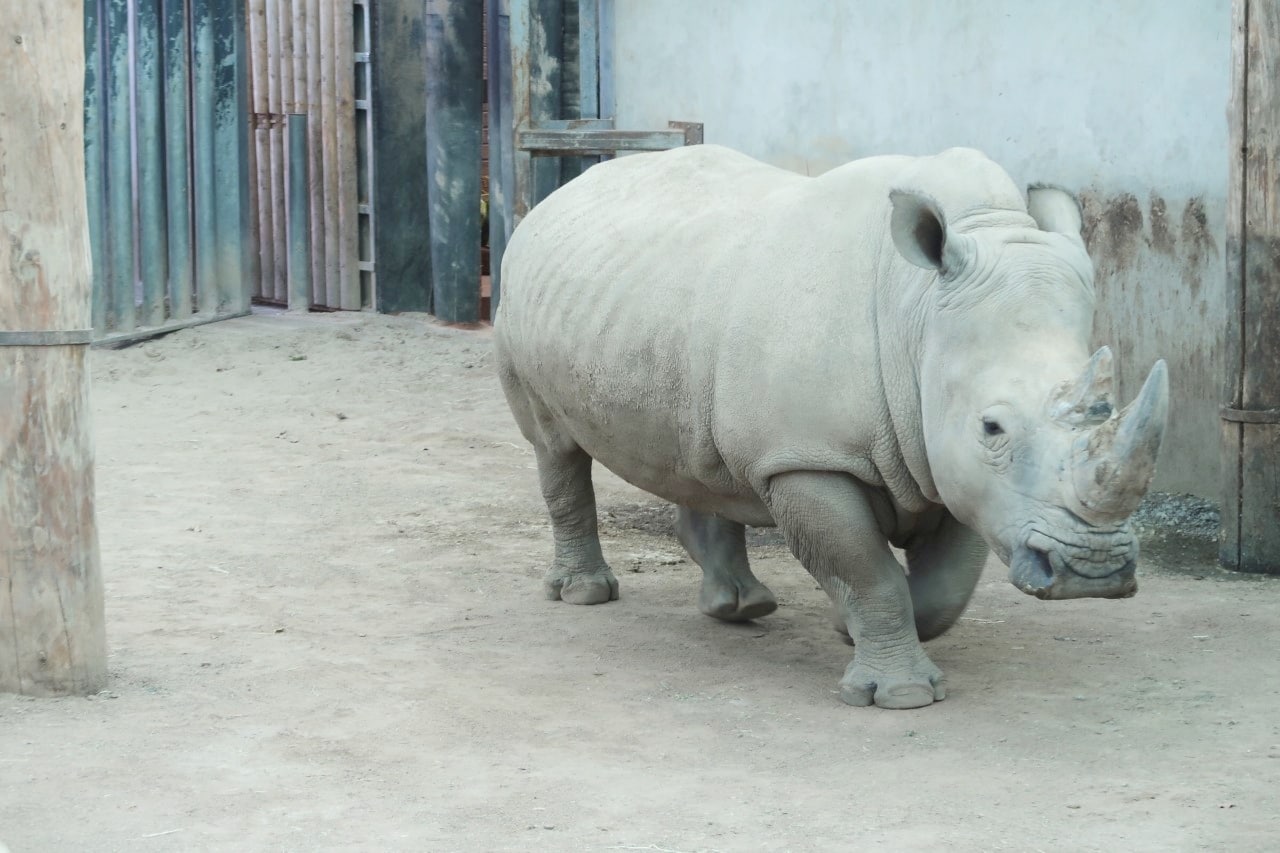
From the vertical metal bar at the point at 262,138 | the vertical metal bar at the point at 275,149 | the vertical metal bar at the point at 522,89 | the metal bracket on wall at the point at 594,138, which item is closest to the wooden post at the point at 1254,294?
the metal bracket on wall at the point at 594,138

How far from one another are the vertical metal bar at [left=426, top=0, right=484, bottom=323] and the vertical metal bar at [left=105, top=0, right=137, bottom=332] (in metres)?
1.89

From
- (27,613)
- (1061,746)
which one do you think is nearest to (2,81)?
(27,613)

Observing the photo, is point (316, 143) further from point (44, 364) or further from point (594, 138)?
point (44, 364)

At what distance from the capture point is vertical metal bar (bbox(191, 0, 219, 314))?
1128 centimetres

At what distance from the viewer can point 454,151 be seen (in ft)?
38.0

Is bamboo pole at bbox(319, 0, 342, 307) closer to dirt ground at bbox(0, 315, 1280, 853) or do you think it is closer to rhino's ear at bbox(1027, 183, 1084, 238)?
dirt ground at bbox(0, 315, 1280, 853)

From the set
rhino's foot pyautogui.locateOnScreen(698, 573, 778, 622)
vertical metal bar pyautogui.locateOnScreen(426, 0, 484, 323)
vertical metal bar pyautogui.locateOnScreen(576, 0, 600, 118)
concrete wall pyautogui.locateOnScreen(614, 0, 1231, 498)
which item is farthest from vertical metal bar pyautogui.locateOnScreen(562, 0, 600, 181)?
rhino's foot pyautogui.locateOnScreen(698, 573, 778, 622)

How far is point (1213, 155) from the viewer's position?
6.96 meters

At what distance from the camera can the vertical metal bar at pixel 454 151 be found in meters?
11.5

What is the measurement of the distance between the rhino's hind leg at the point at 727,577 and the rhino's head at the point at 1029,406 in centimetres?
144

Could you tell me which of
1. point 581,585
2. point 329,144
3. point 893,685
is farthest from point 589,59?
point 893,685

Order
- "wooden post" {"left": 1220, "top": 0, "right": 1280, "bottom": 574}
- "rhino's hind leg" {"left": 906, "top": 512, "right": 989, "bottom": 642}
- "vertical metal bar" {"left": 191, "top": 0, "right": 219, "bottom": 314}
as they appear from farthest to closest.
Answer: "vertical metal bar" {"left": 191, "top": 0, "right": 219, "bottom": 314}
"wooden post" {"left": 1220, "top": 0, "right": 1280, "bottom": 574}
"rhino's hind leg" {"left": 906, "top": 512, "right": 989, "bottom": 642}

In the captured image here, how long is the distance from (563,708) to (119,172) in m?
7.20

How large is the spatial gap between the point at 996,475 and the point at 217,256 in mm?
8430
